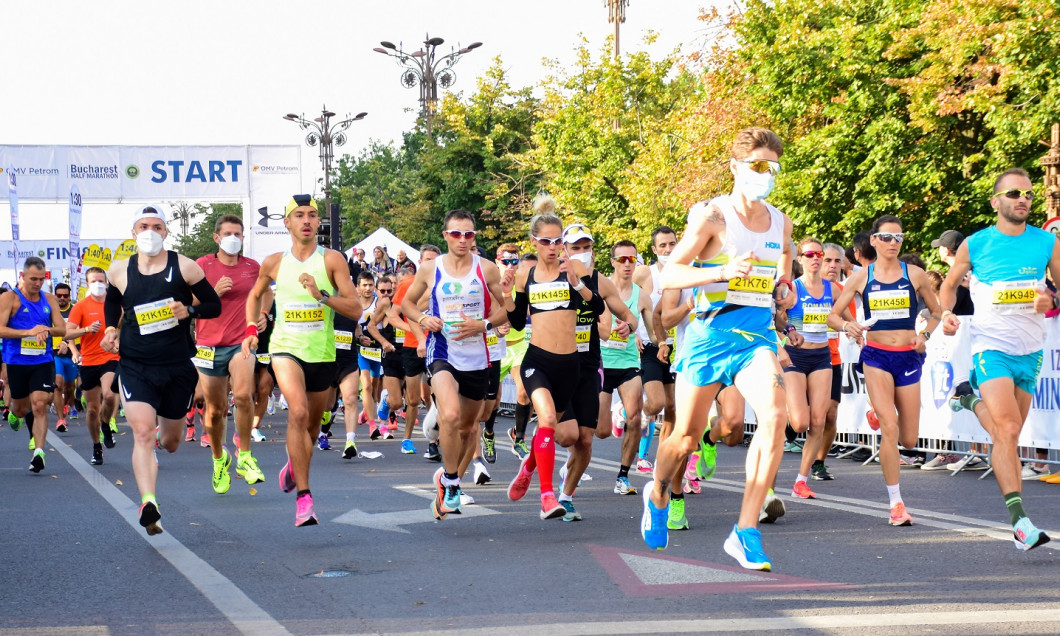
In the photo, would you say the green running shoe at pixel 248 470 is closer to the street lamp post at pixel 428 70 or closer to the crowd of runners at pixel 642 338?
the crowd of runners at pixel 642 338

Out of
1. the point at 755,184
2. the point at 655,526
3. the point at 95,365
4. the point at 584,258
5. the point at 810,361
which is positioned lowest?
the point at 655,526

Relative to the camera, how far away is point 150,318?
9.40m

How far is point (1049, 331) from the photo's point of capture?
1241cm

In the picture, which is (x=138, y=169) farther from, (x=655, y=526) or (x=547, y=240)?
(x=655, y=526)

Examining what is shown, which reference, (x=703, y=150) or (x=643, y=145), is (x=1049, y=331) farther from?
(x=643, y=145)

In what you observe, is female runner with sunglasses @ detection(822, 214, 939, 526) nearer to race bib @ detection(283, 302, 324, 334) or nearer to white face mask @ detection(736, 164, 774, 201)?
white face mask @ detection(736, 164, 774, 201)

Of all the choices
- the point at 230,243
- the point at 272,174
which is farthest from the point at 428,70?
the point at 230,243

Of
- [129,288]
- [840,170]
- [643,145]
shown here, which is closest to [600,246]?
[643,145]

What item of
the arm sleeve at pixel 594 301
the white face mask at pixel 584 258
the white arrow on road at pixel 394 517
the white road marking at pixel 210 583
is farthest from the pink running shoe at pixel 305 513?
the white face mask at pixel 584 258

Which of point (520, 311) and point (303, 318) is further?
point (520, 311)

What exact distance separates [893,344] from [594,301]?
2.05 m

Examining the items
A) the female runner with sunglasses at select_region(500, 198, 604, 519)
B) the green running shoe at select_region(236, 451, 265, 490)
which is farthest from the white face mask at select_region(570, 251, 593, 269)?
the green running shoe at select_region(236, 451, 265, 490)

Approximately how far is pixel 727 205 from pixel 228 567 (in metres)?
3.34

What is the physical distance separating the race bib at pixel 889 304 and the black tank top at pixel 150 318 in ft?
15.5
